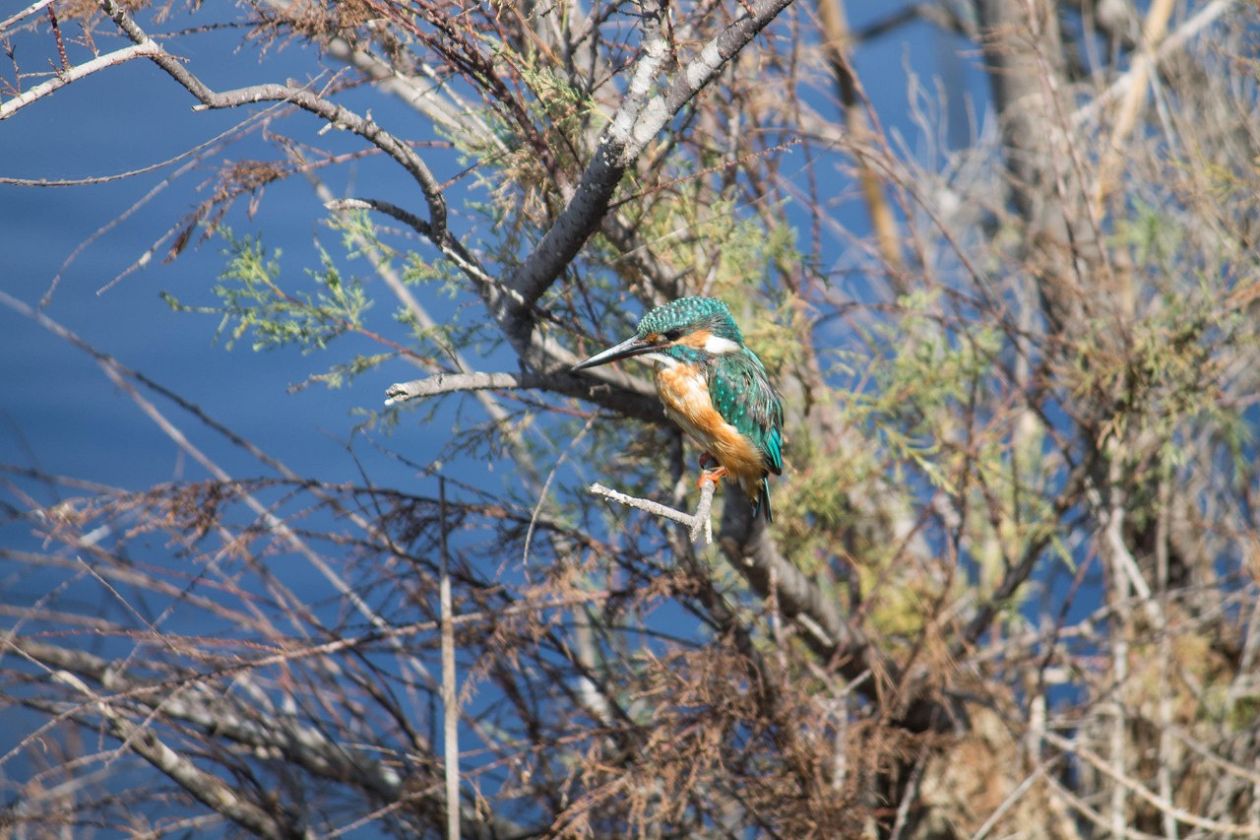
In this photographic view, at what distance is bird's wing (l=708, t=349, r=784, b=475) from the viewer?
1542mm

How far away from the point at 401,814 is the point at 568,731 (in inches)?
14.6

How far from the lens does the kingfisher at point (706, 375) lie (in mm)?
1539

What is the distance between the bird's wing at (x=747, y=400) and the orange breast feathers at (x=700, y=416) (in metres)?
0.01

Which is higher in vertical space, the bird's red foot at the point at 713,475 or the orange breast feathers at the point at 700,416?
the orange breast feathers at the point at 700,416

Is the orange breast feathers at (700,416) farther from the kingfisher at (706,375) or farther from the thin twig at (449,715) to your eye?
the thin twig at (449,715)

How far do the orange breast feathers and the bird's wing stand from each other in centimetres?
1

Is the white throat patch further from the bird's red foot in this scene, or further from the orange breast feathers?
the bird's red foot

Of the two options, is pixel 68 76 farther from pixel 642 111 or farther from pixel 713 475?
pixel 713 475

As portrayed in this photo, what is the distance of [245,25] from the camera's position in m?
1.57

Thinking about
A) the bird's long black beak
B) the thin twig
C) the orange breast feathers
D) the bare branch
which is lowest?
the thin twig

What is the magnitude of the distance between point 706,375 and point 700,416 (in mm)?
54

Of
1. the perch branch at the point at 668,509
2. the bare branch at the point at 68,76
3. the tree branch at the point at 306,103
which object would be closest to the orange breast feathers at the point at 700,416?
the perch branch at the point at 668,509

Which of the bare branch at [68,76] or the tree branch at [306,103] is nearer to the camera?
the bare branch at [68,76]

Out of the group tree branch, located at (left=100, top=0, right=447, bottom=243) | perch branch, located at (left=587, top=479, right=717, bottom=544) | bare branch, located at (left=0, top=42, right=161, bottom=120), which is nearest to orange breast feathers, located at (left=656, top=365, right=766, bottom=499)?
Answer: perch branch, located at (left=587, top=479, right=717, bottom=544)
